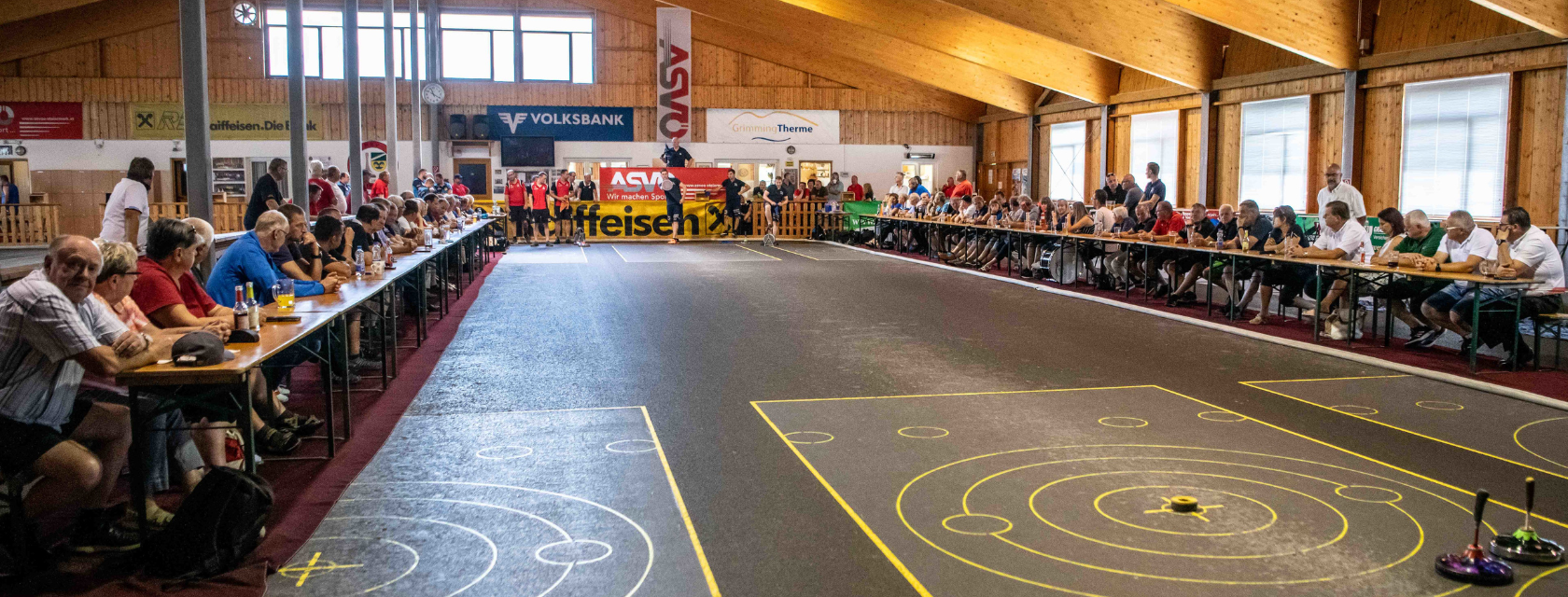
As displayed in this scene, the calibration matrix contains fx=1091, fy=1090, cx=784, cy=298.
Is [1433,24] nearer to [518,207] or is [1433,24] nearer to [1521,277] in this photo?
[1521,277]

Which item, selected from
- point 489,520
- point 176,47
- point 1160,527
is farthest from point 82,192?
point 1160,527

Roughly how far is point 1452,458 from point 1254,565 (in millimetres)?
2275

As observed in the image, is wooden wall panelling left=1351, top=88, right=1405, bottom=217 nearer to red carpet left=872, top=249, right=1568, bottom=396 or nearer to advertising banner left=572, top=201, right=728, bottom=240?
red carpet left=872, top=249, right=1568, bottom=396

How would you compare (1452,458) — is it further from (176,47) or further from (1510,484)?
(176,47)

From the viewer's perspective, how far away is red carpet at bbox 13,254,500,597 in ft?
12.1

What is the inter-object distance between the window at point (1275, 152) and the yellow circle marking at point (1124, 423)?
13495 millimetres

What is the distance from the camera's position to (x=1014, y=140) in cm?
2962

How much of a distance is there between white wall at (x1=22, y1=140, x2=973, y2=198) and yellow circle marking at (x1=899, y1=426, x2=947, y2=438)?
2258cm

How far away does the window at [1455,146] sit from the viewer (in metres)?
14.5

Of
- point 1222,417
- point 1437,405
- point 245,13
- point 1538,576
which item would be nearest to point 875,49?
point 245,13

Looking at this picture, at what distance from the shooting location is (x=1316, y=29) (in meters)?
15.8

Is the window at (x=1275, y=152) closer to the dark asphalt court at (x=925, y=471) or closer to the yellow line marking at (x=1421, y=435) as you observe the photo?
the dark asphalt court at (x=925, y=471)

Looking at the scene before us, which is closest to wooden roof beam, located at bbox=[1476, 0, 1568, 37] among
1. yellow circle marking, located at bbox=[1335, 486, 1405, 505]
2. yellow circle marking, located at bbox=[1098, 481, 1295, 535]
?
yellow circle marking, located at bbox=[1335, 486, 1405, 505]

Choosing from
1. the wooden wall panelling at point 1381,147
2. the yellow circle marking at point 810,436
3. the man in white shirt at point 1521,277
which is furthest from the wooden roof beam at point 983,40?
the yellow circle marking at point 810,436
